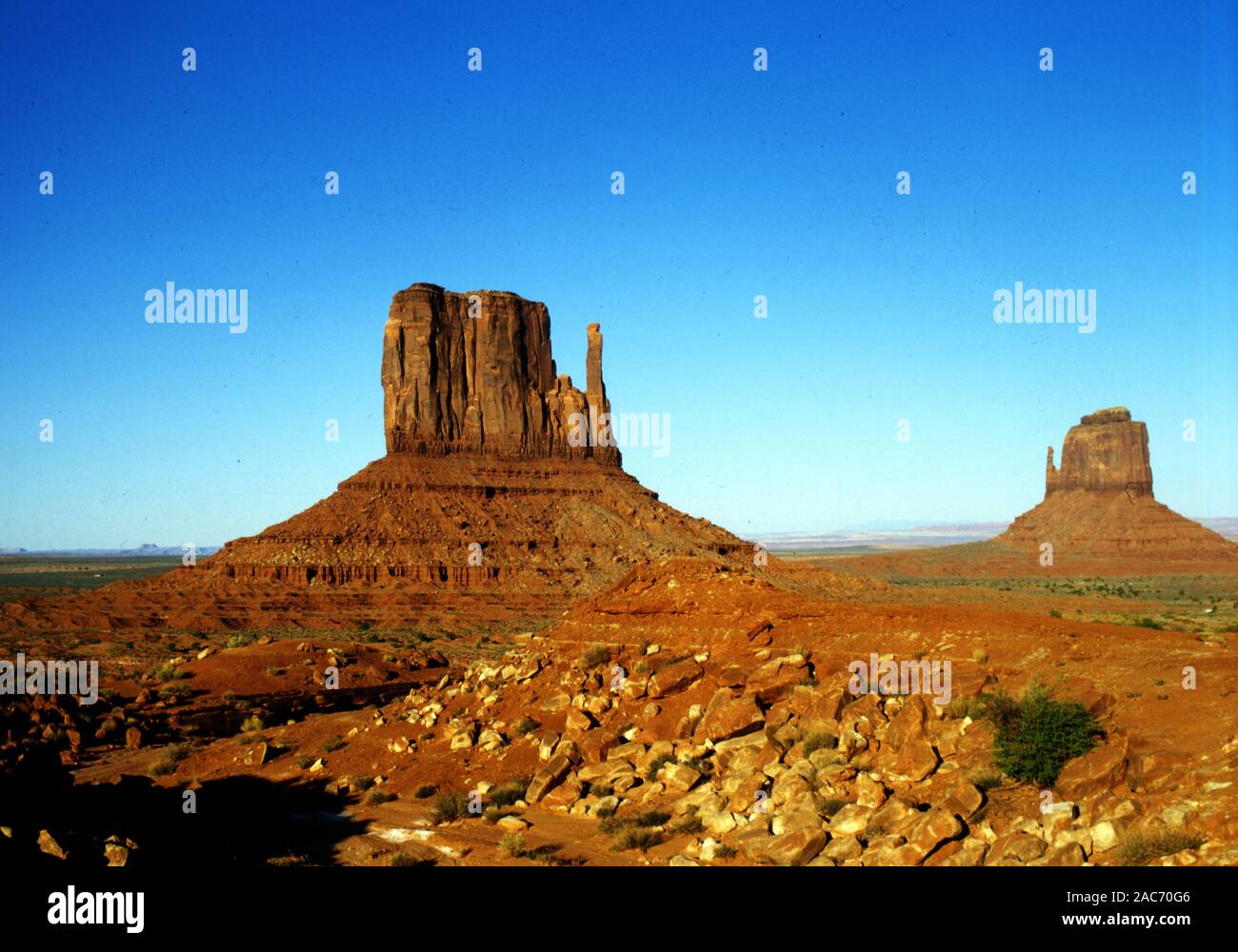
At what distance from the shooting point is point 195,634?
5694 cm

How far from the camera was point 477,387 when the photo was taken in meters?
99.4

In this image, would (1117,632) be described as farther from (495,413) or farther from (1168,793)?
(495,413)

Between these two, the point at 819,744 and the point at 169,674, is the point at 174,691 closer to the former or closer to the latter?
the point at 169,674

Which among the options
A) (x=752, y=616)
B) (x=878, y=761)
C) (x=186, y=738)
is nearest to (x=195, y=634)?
(x=186, y=738)

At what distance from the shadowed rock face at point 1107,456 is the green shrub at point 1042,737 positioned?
5921 inches

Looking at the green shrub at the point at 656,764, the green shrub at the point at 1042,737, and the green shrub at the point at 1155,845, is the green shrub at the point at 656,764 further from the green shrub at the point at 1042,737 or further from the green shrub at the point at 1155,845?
the green shrub at the point at 1155,845

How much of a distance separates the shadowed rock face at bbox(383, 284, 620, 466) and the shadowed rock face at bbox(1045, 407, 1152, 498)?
88.9m

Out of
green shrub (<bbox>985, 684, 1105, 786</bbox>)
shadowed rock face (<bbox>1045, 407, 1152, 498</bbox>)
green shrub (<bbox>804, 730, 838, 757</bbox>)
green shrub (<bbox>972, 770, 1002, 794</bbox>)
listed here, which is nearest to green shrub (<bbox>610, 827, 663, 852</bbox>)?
green shrub (<bbox>804, 730, 838, 757</bbox>)

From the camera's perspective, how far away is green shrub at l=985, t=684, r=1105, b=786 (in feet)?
40.6

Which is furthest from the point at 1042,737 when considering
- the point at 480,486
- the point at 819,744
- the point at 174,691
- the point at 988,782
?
the point at 480,486

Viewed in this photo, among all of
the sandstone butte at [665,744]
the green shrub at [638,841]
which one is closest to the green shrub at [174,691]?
the sandstone butte at [665,744]

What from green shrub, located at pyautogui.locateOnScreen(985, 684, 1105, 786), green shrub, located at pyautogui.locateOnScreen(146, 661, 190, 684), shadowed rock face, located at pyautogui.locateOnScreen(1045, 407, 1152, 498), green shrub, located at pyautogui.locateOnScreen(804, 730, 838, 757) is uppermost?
shadowed rock face, located at pyautogui.locateOnScreen(1045, 407, 1152, 498)

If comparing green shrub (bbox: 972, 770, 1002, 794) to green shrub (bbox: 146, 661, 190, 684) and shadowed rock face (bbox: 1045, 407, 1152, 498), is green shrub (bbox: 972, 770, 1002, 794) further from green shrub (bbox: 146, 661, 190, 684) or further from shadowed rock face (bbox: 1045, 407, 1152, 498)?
shadowed rock face (bbox: 1045, 407, 1152, 498)
